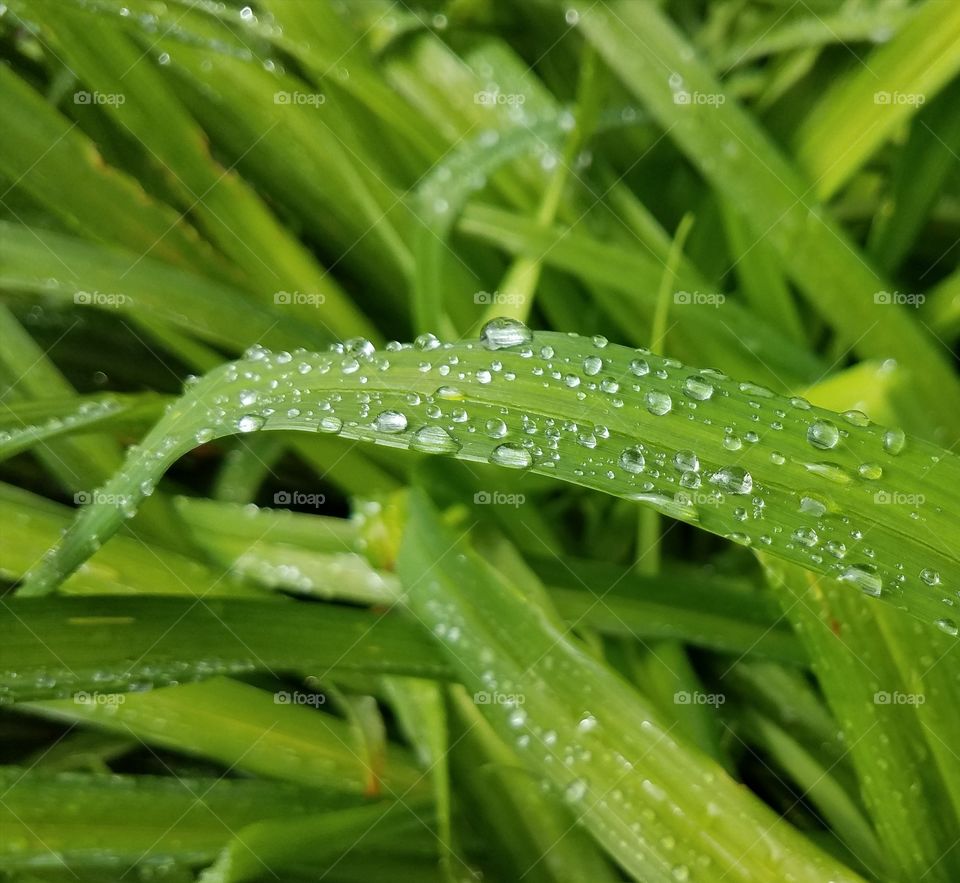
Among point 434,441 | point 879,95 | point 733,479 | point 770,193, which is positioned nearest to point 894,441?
point 733,479

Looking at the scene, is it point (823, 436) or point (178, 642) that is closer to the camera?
point (823, 436)

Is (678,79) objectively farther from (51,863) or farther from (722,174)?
(51,863)

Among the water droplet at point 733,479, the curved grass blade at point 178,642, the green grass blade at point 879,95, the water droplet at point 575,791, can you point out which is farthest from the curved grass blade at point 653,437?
the green grass blade at point 879,95

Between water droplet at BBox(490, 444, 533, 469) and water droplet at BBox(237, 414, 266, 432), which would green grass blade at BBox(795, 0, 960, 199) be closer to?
water droplet at BBox(490, 444, 533, 469)

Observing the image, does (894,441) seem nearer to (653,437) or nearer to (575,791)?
(653,437)

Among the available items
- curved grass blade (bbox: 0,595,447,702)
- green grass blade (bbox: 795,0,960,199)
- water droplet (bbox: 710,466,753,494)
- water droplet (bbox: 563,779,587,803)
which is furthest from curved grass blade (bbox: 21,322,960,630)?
green grass blade (bbox: 795,0,960,199)

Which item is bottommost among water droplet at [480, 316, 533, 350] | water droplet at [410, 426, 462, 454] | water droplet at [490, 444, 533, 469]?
water droplet at [490, 444, 533, 469]
